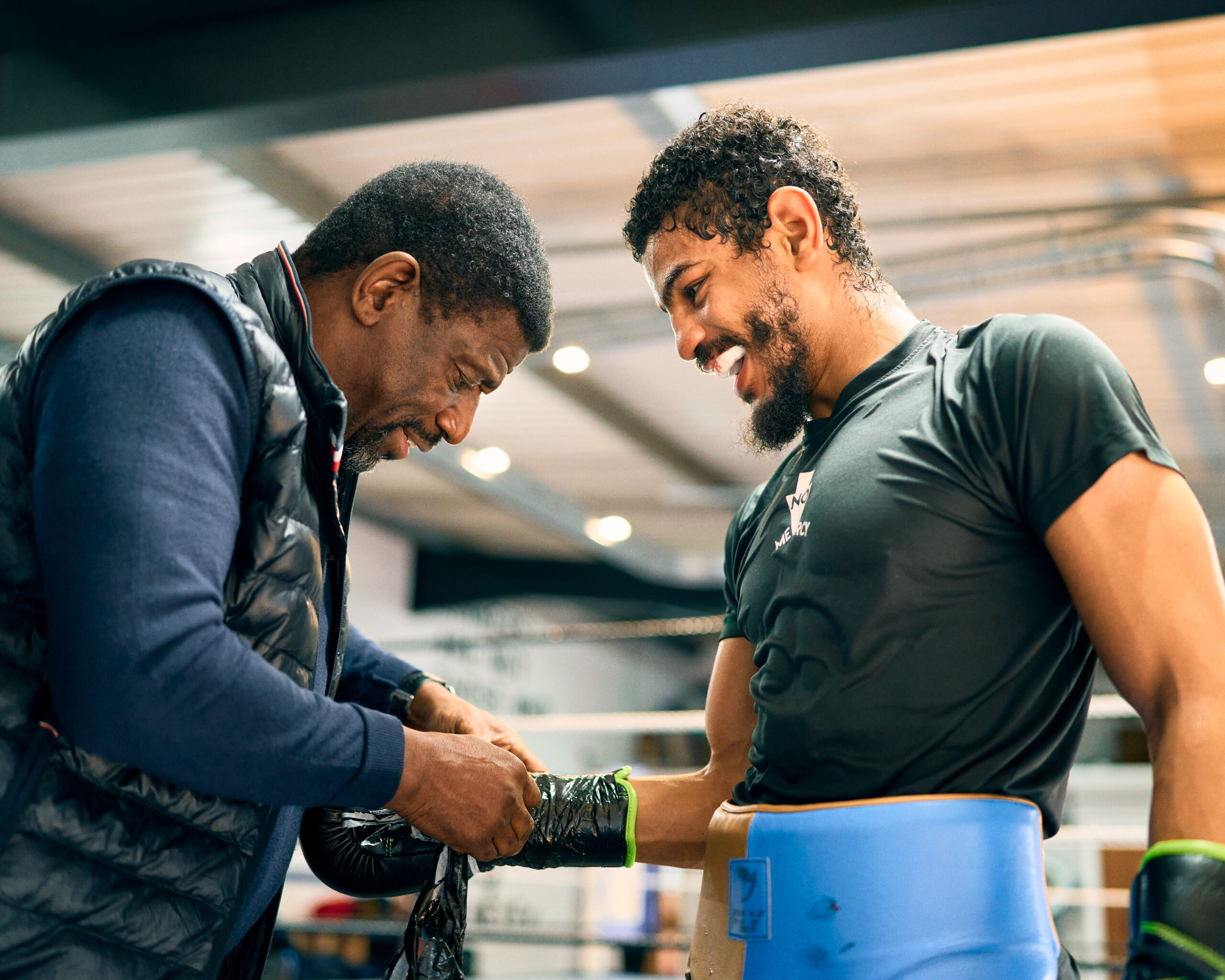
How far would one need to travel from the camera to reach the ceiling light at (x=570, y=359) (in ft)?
16.9

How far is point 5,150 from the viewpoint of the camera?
323 cm

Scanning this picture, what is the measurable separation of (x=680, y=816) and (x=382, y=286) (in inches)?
32.9

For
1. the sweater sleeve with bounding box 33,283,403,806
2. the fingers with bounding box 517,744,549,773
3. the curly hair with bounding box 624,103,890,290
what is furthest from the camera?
the fingers with bounding box 517,744,549,773

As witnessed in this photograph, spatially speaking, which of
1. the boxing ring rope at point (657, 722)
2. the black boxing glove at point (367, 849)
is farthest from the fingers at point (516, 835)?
the boxing ring rope at point (657, 722)

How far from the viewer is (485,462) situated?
6.63m

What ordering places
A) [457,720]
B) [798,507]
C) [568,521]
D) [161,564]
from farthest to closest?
[568,521] < [457,720] < [798,507] < [161,564]

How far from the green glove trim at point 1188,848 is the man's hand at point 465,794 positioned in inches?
26.5

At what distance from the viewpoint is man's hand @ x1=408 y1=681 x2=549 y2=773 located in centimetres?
163

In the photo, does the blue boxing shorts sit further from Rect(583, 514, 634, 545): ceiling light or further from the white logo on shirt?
Rect(583, 514, 634, 545): ceiling light

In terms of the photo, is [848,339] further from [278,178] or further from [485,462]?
[485,462]

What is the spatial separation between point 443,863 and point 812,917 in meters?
0.52

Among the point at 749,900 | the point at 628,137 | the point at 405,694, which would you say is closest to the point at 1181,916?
the point at 749,900

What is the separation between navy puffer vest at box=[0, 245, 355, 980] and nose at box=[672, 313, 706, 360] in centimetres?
55

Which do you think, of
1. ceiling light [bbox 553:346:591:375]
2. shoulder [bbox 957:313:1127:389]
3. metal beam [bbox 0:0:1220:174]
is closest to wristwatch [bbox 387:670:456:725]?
shoulder [bbox 957:313:1127:389]
